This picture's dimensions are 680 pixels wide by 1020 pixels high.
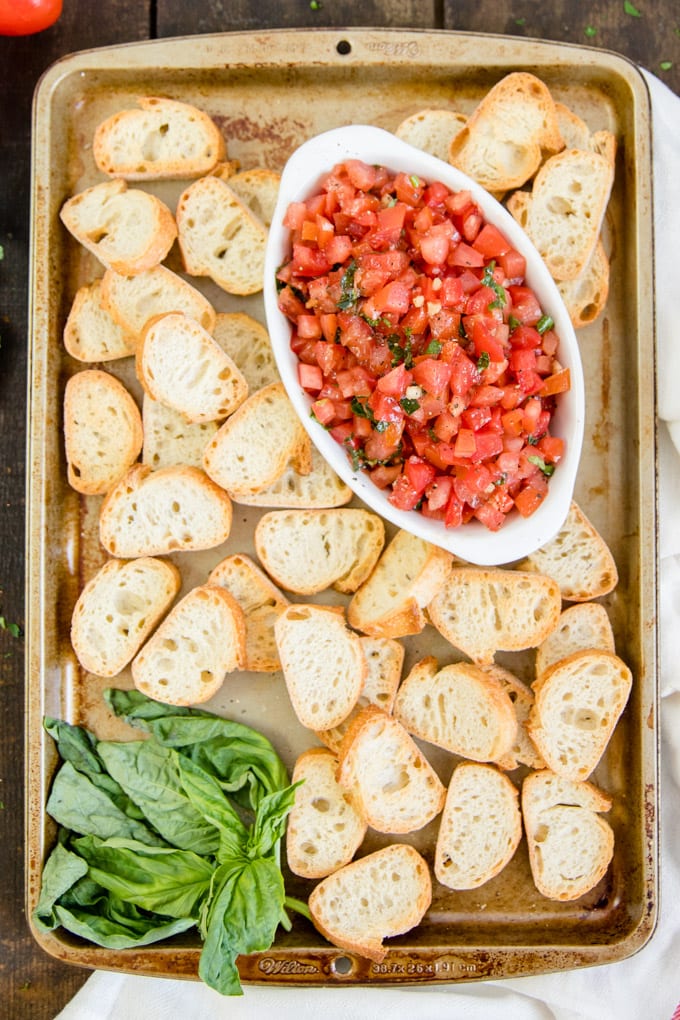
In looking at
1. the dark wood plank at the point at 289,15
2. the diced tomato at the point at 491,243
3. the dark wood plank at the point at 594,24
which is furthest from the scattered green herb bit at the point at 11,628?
the dark wood plank at the point at 594,24

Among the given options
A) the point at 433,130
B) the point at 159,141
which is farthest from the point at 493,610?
the point at 159,141

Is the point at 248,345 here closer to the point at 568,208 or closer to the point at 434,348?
the point at 434,348

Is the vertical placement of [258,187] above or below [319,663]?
above

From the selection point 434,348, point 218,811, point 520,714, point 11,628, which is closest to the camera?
point 434,348

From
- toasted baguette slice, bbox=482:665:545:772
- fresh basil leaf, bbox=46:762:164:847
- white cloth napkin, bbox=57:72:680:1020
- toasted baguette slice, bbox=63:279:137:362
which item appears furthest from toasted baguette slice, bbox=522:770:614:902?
toasted baguette slice, bbox=63:279:137:362

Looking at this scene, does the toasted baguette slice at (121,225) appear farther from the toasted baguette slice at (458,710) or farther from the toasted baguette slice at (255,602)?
the toasted baguette slice at (458,710)

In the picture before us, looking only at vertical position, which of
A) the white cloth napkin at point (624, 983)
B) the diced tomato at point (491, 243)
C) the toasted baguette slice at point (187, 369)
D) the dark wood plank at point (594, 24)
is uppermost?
the dark wood plank at point (594, 24)
